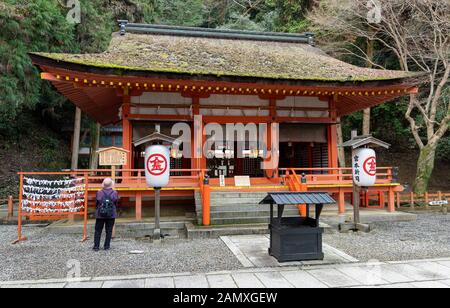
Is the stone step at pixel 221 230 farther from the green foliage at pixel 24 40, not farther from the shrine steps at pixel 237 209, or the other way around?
the green foliage at pixel 24 40

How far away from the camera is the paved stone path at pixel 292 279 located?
4438mm

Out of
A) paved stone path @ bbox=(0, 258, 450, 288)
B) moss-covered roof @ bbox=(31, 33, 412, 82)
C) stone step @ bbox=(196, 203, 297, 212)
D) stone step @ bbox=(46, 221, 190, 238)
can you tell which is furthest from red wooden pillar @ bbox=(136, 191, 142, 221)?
paved stone path @ bbox=(0, 258, 450, 288)

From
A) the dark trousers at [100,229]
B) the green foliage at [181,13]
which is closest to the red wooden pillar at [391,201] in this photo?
the dark trousers at [100,229]

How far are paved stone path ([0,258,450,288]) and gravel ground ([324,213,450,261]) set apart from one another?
0.84 m

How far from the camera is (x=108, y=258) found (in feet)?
19.9

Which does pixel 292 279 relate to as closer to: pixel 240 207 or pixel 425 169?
pixel 240 207

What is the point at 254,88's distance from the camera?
1005 cm

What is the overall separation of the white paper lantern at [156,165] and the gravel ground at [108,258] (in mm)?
1563

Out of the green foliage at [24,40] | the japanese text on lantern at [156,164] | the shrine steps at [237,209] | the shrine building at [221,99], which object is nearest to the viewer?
the japanese text on lantern at [156,164]

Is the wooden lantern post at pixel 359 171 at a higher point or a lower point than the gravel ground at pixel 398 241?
higher

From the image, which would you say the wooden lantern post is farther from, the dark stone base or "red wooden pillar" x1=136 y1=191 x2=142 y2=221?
"red wooden pillar" x1=136 y1=191 x2=142 y2=221

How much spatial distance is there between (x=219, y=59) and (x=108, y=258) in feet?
26.8

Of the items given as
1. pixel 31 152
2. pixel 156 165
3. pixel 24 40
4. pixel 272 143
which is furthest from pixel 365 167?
pixel 31 152
